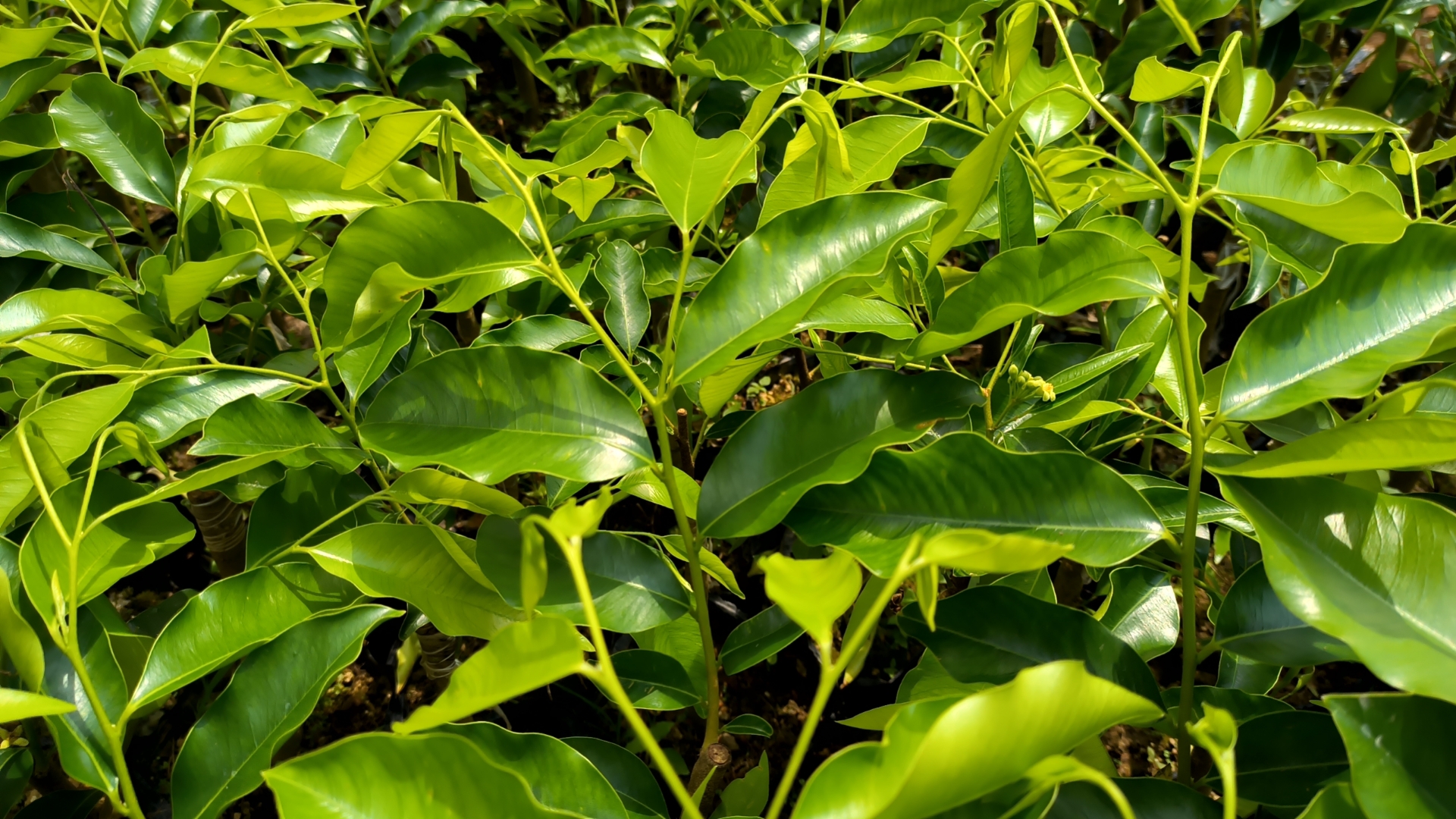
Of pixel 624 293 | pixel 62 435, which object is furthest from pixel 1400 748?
pixel 62 435

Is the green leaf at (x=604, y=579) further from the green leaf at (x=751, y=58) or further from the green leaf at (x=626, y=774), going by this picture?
the green leaf at (x=751, y=58)

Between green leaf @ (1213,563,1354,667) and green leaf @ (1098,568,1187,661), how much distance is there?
8 centimetres

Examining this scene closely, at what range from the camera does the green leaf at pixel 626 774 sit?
0.67 metres

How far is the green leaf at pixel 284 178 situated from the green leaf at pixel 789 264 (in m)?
0.36

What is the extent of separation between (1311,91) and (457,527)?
1.95 meters

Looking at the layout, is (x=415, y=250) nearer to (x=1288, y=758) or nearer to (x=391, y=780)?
(x=391, y=780)

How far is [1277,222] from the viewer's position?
73cm

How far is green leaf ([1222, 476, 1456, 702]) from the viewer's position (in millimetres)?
433

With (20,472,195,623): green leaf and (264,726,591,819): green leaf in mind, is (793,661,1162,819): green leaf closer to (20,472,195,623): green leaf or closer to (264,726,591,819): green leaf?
(264,726,591,819): green leaf

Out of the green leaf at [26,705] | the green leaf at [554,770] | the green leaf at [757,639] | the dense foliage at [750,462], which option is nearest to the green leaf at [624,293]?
the dense foliage at [750,462]

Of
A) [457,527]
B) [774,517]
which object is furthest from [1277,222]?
[457,527]

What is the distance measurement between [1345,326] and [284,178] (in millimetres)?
803

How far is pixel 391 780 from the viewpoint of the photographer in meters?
0.44

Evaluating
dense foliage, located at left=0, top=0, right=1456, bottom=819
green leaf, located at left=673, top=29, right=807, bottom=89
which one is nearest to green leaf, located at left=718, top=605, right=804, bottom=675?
dense foliage, located at left=0, top=0, right=1456, bottom=819
